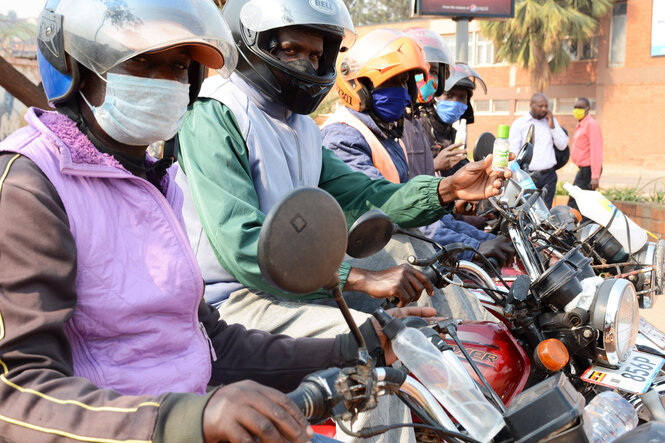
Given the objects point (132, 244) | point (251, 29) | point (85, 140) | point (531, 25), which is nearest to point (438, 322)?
point (132, 244)

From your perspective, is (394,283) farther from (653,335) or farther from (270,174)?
(653,335)

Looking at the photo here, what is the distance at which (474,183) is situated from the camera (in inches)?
120

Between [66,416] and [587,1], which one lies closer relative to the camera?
[66,416]

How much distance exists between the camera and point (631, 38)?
88.8 ft

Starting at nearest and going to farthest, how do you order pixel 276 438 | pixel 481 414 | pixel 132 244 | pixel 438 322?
pixel 276 438 < pixel 481 414 < pixel 132 244 < pixel 438 322

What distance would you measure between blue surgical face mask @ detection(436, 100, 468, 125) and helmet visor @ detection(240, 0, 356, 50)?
414 centimetres

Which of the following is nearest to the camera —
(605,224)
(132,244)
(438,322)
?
(132,244)

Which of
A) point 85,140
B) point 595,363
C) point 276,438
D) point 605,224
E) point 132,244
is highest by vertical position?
point 85,140

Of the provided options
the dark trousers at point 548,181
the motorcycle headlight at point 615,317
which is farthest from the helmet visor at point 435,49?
the motorcycle headlight at point 615,317

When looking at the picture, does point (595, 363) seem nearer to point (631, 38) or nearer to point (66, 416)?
point (66, 416)

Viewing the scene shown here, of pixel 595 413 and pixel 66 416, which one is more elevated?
pixel 66 416

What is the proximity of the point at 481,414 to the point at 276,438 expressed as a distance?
0.51 metres

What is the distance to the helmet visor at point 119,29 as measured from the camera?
5.56 ft

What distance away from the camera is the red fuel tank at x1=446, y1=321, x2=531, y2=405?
106 inches
